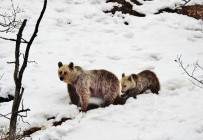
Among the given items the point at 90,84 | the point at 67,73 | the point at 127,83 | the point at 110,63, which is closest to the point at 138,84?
the point at 127,83

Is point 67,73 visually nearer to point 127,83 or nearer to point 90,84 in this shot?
point 90,84

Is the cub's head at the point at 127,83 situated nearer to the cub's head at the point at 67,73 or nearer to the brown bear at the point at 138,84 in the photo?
the brown bear at the point at 138,84

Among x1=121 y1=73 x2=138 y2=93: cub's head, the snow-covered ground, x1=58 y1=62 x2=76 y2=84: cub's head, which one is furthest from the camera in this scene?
x1=121 y1=73 x2=138 y2=93: cub's head

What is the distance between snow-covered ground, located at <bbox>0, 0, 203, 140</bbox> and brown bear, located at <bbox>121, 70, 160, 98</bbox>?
243 millimetres

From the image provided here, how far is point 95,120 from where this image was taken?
8266mm

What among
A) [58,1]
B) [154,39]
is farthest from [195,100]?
[58,1]

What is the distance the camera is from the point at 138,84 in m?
9.55

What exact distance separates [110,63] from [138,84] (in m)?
2.44

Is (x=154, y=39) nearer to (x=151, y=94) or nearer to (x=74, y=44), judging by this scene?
(x=74, y=44)

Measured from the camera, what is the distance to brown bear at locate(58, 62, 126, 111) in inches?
348

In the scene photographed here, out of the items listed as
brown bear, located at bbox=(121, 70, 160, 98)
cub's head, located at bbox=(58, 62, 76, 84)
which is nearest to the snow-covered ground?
brown bear, located at bbox=(121, 70, 160, 98)

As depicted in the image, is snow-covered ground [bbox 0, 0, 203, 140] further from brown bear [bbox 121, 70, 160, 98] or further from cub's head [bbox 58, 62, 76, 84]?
cub's head [bbox 58, 62, 76, 84]

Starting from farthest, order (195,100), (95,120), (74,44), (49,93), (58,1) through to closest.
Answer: (58,1) → (74,44) → (49,93) → (195,100) → (95,120)

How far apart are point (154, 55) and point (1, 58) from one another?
16.0 feet
